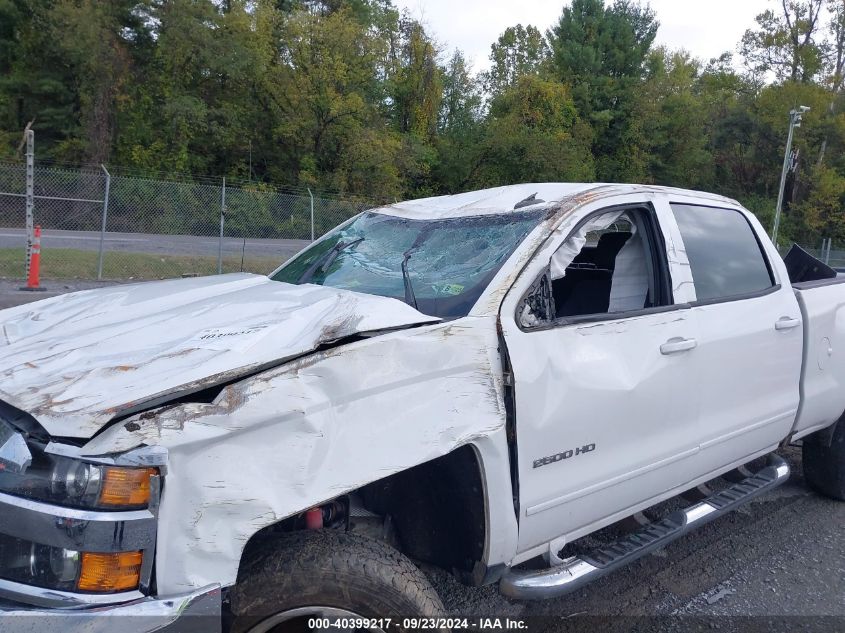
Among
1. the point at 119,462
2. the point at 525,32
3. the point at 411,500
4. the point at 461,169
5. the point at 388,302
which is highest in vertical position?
the point at 525,32

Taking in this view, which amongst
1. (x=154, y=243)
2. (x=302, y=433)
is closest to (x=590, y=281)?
(x=302, y=433)

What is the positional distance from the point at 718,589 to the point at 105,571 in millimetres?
2938

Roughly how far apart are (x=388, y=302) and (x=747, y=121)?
158 ft

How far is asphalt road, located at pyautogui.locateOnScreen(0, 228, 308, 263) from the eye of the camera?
615 inches

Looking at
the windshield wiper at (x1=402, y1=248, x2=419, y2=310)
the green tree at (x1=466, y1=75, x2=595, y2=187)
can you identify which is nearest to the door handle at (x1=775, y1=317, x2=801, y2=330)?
the windshield wiper at (x1=402, y1=248, x2=419, y2=310)

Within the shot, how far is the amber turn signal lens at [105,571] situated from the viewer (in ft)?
5.93

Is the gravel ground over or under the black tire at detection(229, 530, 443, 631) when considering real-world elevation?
under

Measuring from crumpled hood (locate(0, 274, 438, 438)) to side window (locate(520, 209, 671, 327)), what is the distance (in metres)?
0.69

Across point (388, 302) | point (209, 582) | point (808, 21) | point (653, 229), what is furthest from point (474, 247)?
point (808, 21)

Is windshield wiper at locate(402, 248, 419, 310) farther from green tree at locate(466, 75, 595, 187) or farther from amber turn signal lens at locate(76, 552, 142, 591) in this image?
green tree at locate(466, 75, 595, 187)

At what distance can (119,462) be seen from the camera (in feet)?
5.95

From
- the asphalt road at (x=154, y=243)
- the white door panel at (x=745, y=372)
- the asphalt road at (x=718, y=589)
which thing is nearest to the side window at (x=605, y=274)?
the white door panel at (x=745, y=372)

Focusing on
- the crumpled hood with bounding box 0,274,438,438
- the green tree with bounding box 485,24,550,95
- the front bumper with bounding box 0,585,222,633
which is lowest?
the front bumper with bounding box 0,585,222,633

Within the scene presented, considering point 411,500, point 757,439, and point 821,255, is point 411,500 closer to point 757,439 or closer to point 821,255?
point 757,439
